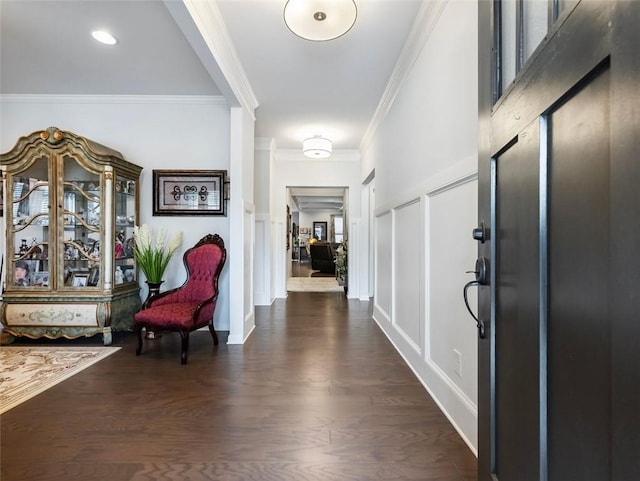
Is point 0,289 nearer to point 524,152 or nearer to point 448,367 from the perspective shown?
point 448,367

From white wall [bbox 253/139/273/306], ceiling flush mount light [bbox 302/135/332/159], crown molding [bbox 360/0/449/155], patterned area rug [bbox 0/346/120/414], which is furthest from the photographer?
white wall [bbox 253/139/273/306]

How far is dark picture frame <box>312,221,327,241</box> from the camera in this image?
52.4 ft

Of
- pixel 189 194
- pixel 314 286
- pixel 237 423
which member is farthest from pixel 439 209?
pixel 314 286

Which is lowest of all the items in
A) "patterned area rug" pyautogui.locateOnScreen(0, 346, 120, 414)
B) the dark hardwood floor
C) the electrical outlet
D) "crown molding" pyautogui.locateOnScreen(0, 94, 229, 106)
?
the dark hardwood floor

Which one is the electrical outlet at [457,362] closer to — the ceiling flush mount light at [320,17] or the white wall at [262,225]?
the ceiling flush mount light at [320,17]

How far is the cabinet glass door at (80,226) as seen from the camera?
10.6 feet

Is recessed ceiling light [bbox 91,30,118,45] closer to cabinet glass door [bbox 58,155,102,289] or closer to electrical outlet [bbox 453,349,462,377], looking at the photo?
cabinet glass door [bbox 58,155,102,289]

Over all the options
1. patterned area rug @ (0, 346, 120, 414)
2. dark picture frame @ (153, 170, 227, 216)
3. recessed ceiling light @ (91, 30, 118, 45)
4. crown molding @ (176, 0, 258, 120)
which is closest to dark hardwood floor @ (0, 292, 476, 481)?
patterned area rug @ (0, 346, 120, 414)

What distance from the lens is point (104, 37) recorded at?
260 centimetres

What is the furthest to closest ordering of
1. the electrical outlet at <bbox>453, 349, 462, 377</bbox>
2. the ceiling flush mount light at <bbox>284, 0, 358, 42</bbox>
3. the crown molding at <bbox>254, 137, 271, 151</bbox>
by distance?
the crown molding at <bbox>254, 137, 271, 151</bbox> → the ceiling flush mount light at <bbox>284, 0, 358, 42</bbox> → the electrical outlet at <bbox>453, 349, 462, 377</bbox>

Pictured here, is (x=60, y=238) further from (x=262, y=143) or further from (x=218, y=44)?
(x=262, y=143)

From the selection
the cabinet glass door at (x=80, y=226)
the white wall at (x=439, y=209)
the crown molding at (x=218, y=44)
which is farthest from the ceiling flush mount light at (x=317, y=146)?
the cabinet glass door at (x=80, y=226)

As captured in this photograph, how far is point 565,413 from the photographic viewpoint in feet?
1.98

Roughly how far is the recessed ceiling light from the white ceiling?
0.14 feet
